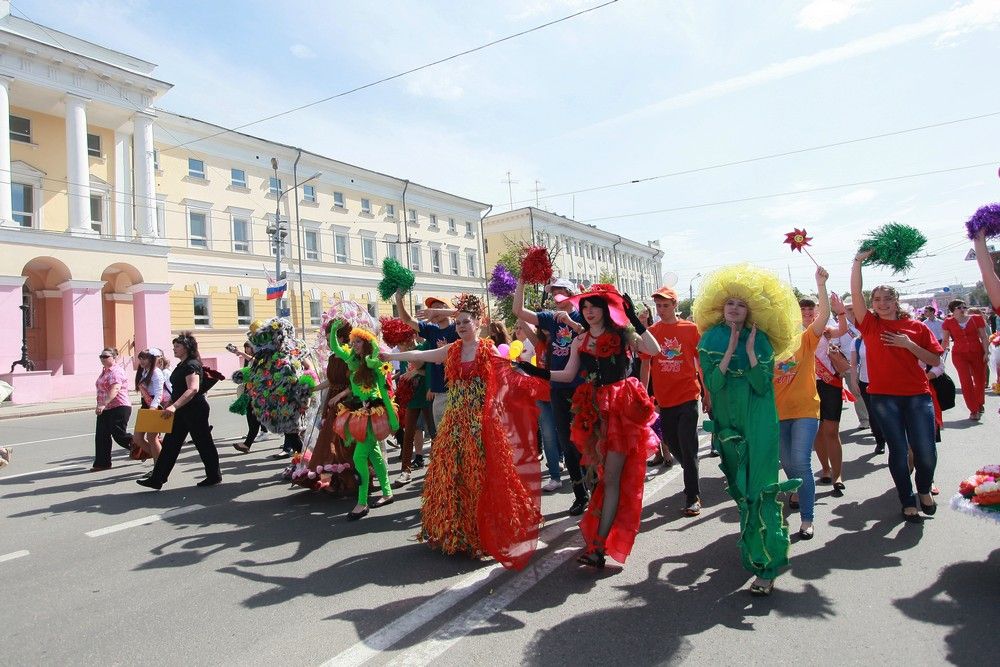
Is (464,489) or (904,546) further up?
(464,489)

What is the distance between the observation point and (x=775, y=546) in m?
3.50

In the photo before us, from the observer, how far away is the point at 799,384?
4.69 m

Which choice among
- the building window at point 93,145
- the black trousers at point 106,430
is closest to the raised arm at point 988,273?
the black trousers at point 106,430

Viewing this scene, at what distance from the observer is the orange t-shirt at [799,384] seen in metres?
4.62

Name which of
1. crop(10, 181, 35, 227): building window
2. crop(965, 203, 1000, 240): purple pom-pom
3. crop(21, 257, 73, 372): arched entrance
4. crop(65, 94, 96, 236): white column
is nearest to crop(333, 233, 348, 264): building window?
crop(65, 94, 96, 236): white column

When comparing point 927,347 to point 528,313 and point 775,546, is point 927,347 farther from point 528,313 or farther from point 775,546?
point 528,313

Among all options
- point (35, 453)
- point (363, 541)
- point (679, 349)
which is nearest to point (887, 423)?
point (679, 349)

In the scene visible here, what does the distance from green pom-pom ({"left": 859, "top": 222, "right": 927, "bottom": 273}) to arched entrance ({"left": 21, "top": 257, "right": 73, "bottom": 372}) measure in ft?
90.9

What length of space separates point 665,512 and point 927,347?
2445 mm

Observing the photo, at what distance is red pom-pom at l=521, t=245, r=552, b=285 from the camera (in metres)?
4.81

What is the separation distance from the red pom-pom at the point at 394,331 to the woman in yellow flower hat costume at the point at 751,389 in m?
3.86

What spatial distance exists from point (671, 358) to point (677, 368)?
107mm

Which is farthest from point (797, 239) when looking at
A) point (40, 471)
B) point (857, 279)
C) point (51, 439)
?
point (51, 439)

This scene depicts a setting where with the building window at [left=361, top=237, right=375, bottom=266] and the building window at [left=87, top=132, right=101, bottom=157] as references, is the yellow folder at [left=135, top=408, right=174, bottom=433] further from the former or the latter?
the building window at [left=361, top=237, right=375, bottom=266]
